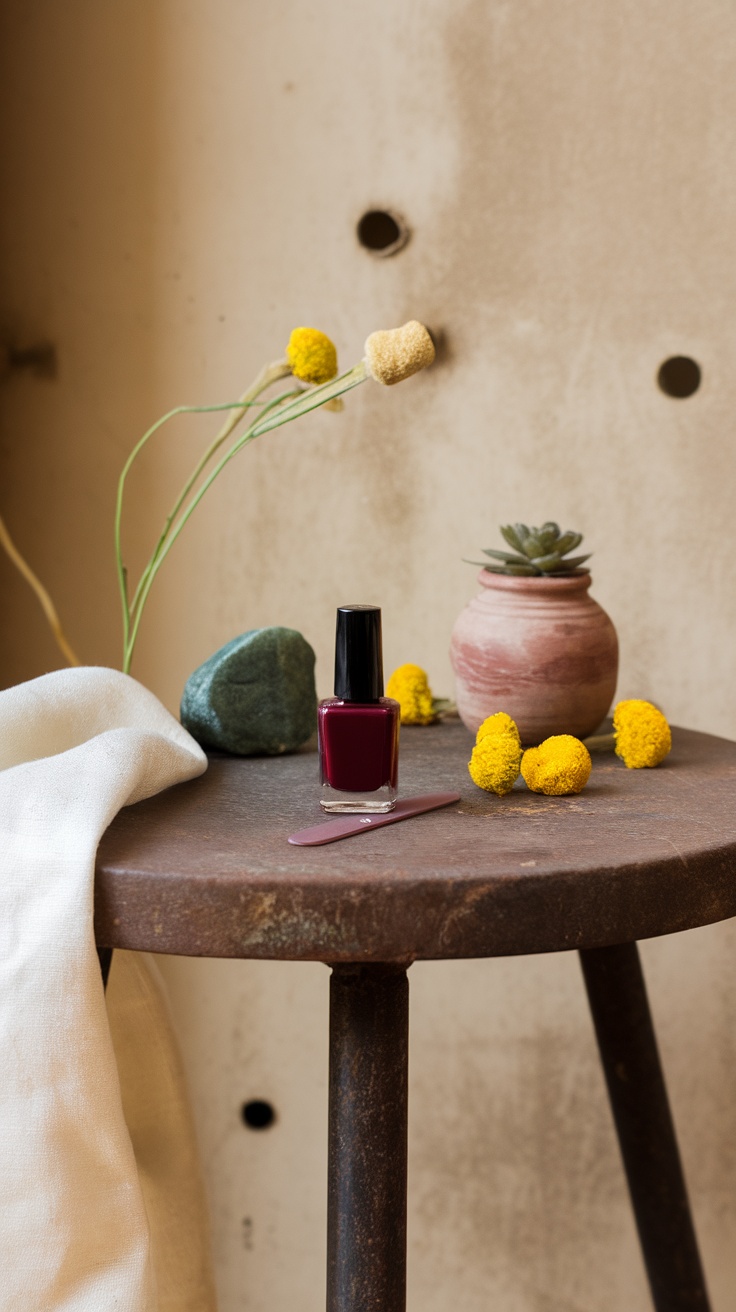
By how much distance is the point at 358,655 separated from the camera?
2.12 ft

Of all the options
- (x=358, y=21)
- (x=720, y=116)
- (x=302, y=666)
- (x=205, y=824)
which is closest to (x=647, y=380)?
(x=720, y=116)

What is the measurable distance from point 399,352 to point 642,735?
285 mm

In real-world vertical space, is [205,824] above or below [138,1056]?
above

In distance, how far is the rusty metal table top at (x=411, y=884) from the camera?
0.53 m

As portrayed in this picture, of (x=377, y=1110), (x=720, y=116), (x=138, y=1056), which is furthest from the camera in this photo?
(x=720, y=116)

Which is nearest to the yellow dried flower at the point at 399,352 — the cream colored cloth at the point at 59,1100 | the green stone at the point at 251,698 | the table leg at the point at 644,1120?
the green stone at the point at 251,698

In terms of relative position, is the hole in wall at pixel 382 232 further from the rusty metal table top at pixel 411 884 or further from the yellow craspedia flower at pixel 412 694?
the rusty metal table top at pixel 411 884

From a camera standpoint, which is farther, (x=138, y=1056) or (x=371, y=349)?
(x=138, y=1056)

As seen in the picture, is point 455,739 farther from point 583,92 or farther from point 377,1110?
point 583,92

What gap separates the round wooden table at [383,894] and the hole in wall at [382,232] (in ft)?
2.22

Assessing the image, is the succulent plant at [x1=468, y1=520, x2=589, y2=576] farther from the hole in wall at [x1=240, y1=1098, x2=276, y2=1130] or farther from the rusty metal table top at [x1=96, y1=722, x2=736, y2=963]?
the hole in wall at [x1=240, y1=1098, x2=276, y2=1130]

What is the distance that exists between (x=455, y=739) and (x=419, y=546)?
41cm

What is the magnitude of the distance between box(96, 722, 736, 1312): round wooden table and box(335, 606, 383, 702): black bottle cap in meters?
0.07

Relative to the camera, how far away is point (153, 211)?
1.23m
